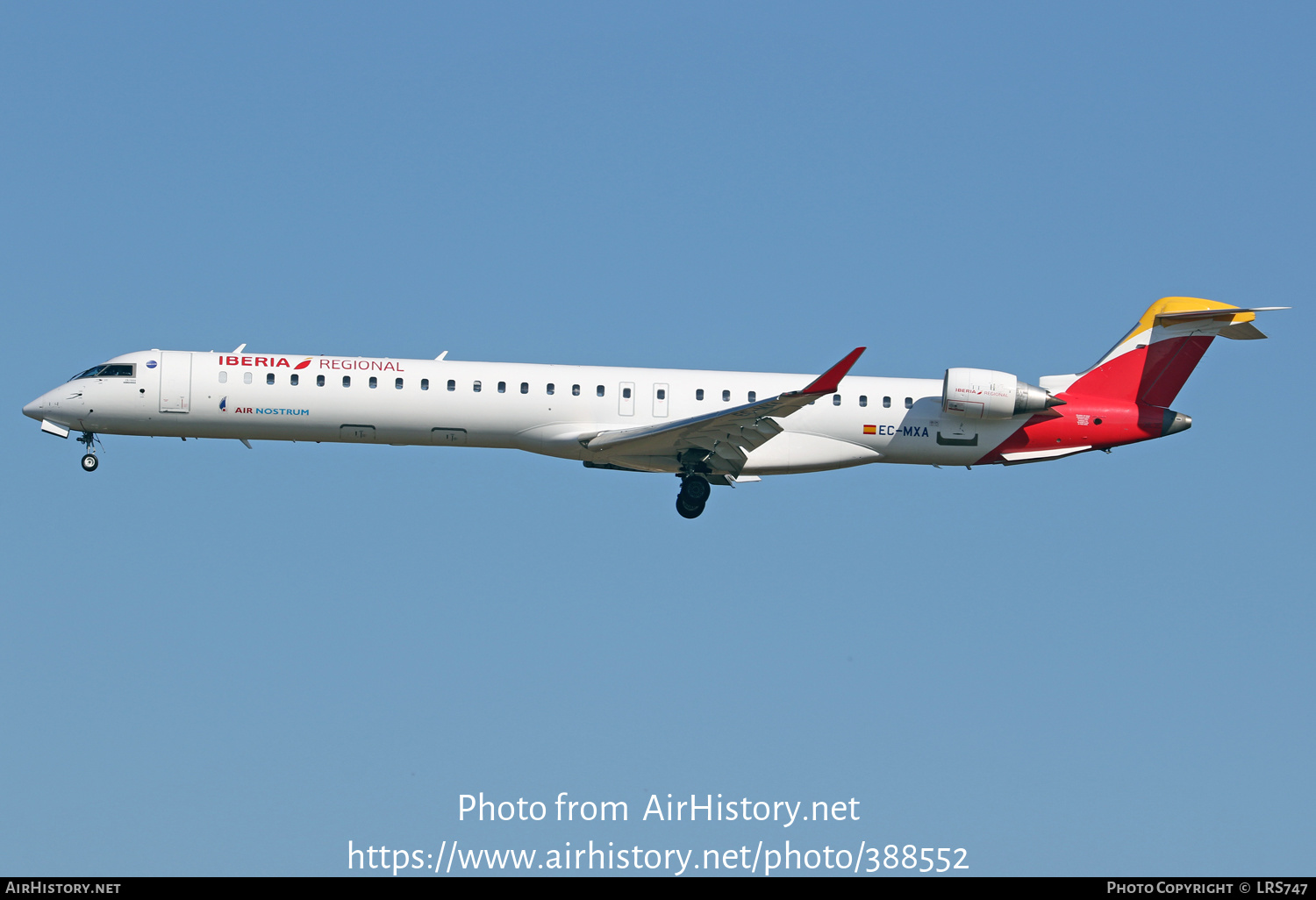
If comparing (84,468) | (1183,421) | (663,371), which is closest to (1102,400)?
(1183,421)

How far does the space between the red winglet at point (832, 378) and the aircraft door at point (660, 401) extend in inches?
163

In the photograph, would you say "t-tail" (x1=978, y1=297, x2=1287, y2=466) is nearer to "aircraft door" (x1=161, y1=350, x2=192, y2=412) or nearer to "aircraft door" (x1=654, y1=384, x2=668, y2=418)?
"aircraft door" (x1=654, y1=384, x2=668, y2=418)

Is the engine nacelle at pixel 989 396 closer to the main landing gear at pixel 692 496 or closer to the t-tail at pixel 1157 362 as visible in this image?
the t-tail at pixel 1157 362

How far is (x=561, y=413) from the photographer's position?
30.3 metres

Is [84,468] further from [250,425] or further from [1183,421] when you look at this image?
[1183,421]

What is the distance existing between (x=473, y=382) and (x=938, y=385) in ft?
34.0

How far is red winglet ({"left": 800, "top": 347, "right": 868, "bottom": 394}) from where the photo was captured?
2711 centimetres

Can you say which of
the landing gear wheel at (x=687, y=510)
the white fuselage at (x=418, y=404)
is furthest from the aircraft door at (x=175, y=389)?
the landing gear wheel at (x=687, y=510)

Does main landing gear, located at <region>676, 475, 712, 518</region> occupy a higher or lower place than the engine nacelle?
lower

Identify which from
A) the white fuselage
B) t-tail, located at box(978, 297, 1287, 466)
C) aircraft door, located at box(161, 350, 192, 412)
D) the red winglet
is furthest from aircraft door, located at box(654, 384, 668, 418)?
aircraft door, located at box(161, 350, 192, 412)

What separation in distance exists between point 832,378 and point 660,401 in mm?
4720

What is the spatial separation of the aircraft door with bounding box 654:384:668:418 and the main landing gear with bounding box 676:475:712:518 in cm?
150

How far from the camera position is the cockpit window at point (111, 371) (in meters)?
30.5

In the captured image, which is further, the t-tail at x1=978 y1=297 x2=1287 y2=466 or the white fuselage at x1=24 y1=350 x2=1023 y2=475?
the t-tail at x1=978 y1=297 x2=1287 y2=466
